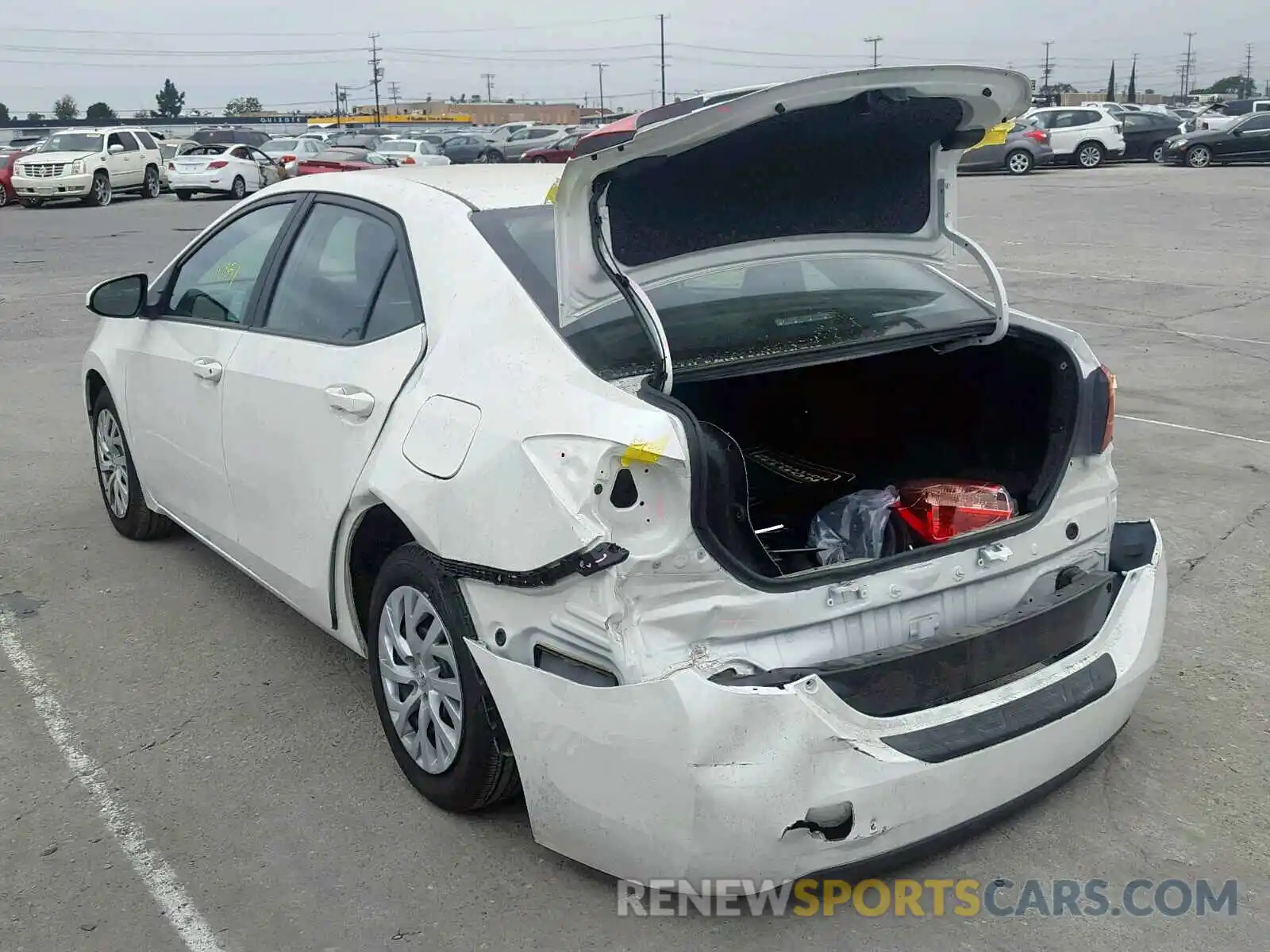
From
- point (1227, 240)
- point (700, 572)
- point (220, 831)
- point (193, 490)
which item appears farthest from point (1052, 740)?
point (1227, 240)

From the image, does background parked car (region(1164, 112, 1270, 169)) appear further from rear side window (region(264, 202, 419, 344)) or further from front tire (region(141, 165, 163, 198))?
rear side window (region(264, 202, 419, 344))

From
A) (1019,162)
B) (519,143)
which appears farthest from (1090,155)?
(519,143)

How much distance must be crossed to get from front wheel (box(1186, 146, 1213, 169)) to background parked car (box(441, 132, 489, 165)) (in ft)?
71.5

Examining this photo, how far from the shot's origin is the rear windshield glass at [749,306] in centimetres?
308

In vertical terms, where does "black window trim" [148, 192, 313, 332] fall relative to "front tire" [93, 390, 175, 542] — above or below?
above

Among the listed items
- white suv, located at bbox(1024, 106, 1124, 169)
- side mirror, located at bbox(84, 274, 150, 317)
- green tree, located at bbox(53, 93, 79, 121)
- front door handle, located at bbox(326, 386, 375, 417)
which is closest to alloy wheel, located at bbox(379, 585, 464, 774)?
front door handle, located at bbox(326, 386, 375, 417)

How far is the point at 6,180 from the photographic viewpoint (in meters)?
28.7

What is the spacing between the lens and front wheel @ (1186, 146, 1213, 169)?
31.1m

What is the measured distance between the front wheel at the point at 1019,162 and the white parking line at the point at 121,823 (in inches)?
1208

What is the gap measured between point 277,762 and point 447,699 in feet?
2.60

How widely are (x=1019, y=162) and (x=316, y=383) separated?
3081cm

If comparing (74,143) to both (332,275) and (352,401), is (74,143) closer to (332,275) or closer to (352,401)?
(332,275)

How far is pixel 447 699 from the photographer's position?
3176 mm

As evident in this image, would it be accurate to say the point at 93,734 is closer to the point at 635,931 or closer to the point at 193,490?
the point at 193,490
